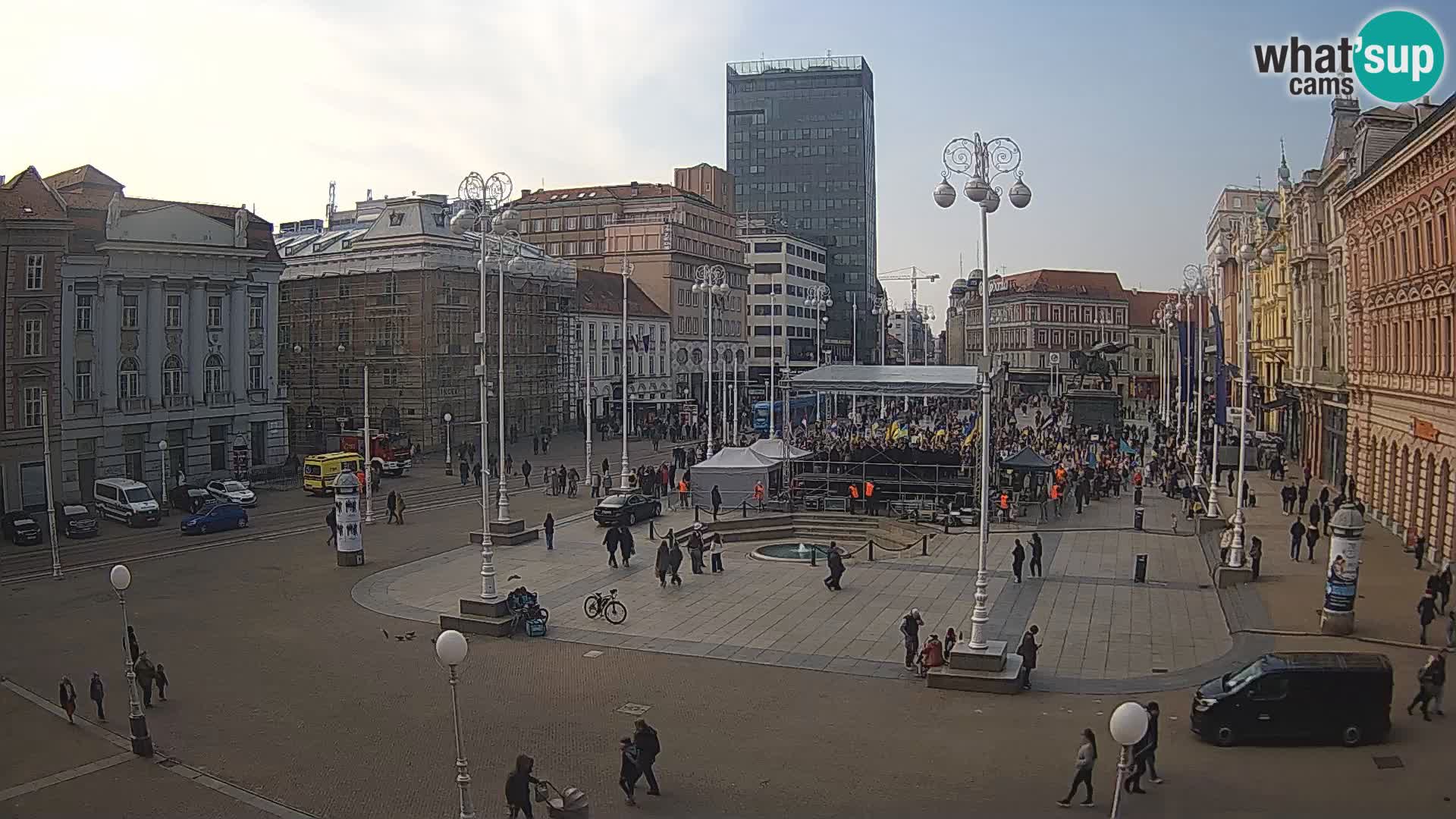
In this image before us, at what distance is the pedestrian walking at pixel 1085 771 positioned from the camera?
578 inches

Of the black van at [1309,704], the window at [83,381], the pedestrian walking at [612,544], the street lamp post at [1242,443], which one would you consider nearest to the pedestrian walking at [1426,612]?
the black van at [1309,704]

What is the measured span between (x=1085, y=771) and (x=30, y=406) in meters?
43.8

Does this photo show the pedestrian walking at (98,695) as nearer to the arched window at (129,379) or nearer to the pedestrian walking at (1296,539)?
the pedestrian walking at (1296,539)

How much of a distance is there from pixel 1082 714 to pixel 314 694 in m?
13.4

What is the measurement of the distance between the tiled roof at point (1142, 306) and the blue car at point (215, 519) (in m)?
116

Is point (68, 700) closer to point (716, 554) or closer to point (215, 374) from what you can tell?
point (716, 554)

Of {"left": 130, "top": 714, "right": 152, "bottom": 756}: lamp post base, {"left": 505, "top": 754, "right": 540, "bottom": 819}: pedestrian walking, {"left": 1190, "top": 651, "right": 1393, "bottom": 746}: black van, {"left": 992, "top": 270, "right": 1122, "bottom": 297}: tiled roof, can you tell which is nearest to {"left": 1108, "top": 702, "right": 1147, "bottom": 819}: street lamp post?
{"left": 505, "top": 754, "right": 540, "bottom": 819}: pedestrian walking

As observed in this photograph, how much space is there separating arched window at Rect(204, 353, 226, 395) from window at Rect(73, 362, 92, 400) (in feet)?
22.0

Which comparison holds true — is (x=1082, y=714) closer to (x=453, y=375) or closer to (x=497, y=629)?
(x=497, y=629)

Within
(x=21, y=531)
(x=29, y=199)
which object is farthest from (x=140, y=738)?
(x=29, y=199)

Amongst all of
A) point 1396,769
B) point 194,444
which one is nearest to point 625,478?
point 194,444

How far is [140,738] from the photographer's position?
1759 cm

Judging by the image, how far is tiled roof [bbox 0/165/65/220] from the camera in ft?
144

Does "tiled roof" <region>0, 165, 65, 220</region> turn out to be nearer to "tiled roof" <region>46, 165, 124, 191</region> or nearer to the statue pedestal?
"tiled roof" <region>46, 165, 124, 191</region>
